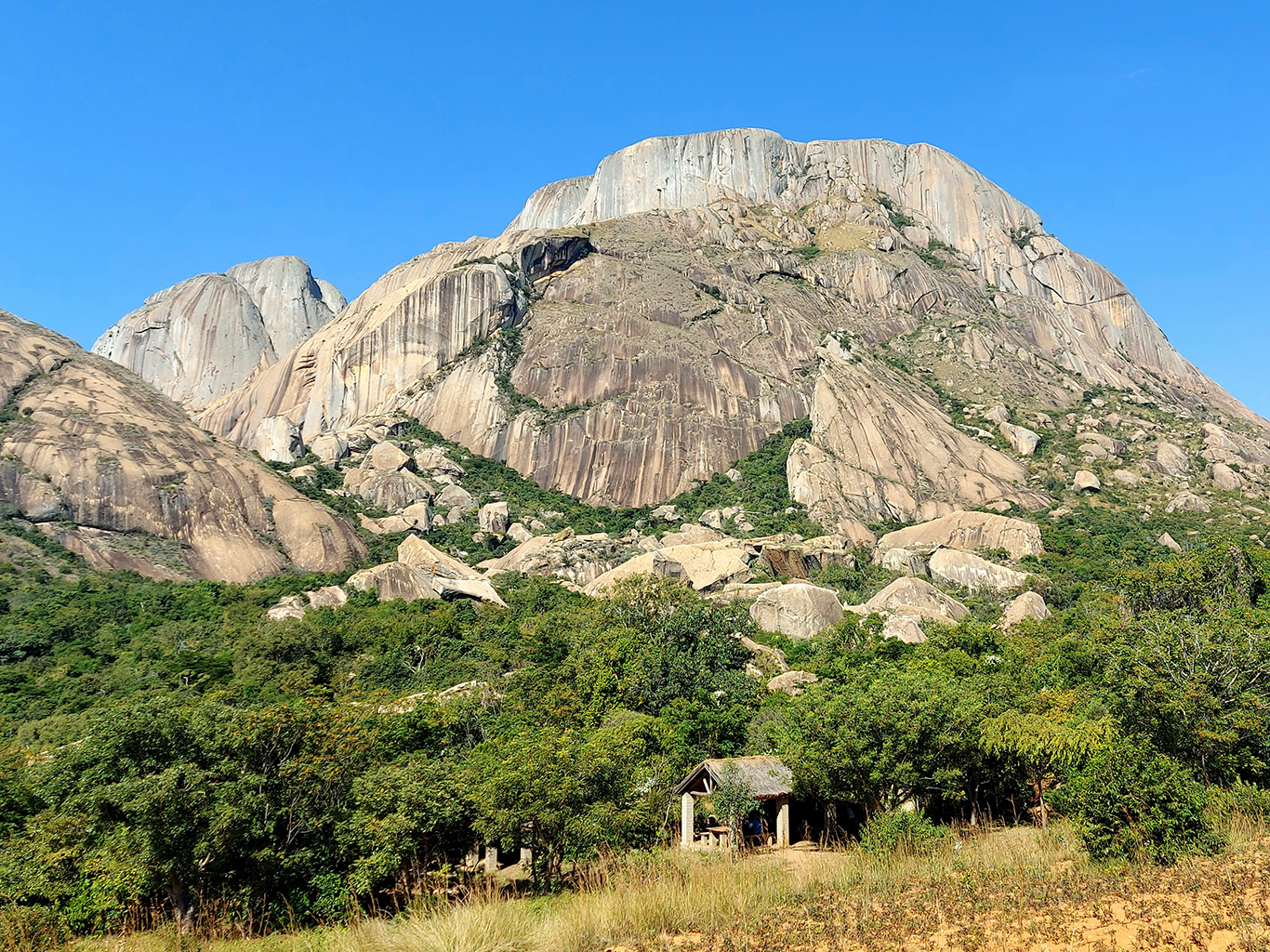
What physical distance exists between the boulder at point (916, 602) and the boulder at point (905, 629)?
2.78 metres

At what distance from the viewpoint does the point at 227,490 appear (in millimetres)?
60594

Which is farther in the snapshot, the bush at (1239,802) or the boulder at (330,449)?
the boulder at (330,449)

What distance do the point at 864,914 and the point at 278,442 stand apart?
79.1m

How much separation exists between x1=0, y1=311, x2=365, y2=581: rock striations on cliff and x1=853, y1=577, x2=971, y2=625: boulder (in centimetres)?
3537

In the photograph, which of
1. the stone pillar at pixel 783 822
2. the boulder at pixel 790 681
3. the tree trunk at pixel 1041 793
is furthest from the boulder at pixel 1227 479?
the stone pillar at pixel 783 822

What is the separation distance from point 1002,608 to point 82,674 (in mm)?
45857

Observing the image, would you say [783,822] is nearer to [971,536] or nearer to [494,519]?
[971,536]

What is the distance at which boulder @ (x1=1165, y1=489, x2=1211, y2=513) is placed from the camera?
7031cm

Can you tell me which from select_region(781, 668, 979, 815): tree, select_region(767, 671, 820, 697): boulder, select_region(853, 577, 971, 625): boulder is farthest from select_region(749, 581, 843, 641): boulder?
select_region(781, 668, 979, 815): tree

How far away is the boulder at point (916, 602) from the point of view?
47138 mm

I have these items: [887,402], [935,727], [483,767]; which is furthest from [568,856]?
[887,402]

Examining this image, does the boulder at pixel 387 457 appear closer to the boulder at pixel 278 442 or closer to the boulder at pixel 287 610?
the boulder at pixel 278 442

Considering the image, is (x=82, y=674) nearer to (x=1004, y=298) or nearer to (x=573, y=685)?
(x=573, y=685)

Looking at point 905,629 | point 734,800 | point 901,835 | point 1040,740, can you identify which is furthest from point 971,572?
point 901,835
